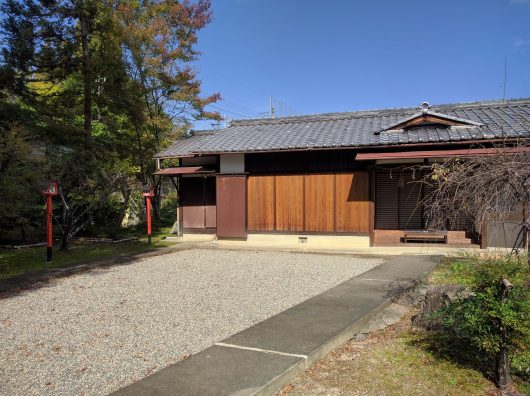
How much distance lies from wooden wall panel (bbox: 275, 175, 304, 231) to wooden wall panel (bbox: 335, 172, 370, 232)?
3.57ft

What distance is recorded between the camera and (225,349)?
4.01 metres

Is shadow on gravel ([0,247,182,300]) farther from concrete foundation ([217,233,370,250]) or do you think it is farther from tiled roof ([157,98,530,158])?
tiled roof ([157,98,530,158])

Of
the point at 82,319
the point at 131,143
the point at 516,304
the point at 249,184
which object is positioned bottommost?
the point at 82,319

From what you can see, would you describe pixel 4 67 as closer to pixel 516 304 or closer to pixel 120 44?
pixel 120 44

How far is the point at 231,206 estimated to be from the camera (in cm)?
1328

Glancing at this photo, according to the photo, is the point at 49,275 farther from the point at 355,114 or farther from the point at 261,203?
the point at 355,114

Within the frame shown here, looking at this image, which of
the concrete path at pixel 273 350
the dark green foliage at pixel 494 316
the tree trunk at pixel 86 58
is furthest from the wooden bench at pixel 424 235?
the tree trunk at pixel 86 58

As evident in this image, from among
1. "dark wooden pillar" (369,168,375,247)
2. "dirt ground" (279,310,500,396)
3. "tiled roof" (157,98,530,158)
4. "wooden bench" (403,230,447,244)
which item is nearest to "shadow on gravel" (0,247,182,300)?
"tiled roof" (157,98,530,158)

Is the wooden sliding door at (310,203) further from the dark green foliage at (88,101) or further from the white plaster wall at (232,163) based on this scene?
the dark green foliage at (88,101)

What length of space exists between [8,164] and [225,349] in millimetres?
7358

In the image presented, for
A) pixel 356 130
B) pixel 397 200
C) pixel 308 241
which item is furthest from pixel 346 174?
pixel 308 241

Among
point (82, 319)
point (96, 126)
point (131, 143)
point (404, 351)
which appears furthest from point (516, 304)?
point (96, 126)

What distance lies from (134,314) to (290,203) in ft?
24.6

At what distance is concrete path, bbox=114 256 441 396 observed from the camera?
10.6 ft
